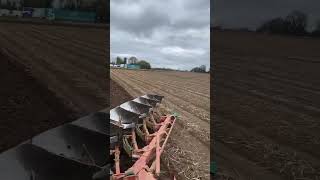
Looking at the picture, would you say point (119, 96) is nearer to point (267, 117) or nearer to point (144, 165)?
point (267, 117)

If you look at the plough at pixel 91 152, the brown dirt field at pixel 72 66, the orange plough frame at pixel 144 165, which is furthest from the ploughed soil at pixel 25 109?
the orange plough frame at pixel 144 165

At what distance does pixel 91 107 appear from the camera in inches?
292

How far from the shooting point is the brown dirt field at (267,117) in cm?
504

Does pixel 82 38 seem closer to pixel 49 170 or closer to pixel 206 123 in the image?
pixel 206 123

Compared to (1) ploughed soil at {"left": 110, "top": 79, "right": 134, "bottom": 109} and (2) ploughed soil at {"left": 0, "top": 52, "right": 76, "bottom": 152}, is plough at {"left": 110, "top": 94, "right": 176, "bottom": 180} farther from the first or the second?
(1) ploughed soil at {"left": 110, "top": 79, "right": 134, "bottom": 109}

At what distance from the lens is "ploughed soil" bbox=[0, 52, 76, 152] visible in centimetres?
508

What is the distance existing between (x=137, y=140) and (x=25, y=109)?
2025 mm

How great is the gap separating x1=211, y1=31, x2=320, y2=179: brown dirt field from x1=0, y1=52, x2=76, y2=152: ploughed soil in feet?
7.96

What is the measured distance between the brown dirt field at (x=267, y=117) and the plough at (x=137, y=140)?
92 cm

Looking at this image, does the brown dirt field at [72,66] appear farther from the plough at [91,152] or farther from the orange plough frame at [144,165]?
the orange plough frame at [144,165]

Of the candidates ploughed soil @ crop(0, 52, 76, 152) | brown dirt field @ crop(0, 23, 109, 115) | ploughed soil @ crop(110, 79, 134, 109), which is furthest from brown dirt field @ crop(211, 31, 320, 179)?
brown dirt field @ crop(0, 23, 109, 115)

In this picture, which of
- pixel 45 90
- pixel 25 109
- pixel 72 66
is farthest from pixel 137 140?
pixel 72 66

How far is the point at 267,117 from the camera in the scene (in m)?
7.83

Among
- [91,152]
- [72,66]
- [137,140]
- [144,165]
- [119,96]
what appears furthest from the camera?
[72,66]
